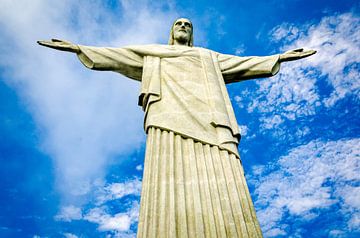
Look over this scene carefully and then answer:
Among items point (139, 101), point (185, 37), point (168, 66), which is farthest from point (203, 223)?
point (185, 37)

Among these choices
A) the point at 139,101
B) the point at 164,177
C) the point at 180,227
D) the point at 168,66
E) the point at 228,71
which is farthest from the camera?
the point at 228,71

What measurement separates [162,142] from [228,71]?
326cm

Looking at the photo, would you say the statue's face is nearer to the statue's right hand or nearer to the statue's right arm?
the statue's right arm

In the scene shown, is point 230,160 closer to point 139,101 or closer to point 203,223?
point 203,223

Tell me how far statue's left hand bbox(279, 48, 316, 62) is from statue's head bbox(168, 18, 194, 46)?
2.35 m

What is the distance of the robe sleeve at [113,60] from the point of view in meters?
7.86

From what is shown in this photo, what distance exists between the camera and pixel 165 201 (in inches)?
209

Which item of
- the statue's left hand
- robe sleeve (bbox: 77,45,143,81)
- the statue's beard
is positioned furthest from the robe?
the statue's beard

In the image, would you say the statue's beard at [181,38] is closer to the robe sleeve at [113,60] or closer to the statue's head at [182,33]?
the statue's head at [182,33]

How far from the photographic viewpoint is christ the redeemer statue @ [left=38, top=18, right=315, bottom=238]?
5.23 meters

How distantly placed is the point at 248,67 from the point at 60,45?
4272 millimetres

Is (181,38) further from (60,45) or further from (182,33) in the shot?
(60,45)

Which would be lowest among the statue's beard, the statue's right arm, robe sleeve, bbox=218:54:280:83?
the statue's right arm

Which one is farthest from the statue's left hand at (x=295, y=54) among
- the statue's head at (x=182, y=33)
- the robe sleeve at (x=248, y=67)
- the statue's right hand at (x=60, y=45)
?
the statue's right hand at (x=60, y=45)
